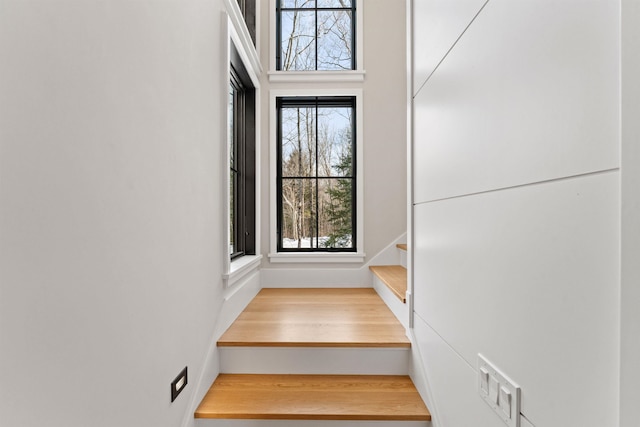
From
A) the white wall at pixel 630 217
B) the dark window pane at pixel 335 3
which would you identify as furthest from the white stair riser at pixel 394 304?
the dark window pane at pixel 335 3

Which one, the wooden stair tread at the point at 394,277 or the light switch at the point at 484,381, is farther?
the wooden stair tread at the point at 394,277

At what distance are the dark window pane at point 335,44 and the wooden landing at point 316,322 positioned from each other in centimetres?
193

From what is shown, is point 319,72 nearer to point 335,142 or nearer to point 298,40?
point 298,40

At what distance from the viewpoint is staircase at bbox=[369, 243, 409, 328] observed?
70.8 inches

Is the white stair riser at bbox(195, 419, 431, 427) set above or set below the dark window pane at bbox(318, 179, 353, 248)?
below

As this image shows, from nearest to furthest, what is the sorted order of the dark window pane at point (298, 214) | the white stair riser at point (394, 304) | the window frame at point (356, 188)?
the white stair riser at point (394, 304), the window frame at point (356, 188), the dark window pane at point (298, 214)

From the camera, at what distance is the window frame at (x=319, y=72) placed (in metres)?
2.82

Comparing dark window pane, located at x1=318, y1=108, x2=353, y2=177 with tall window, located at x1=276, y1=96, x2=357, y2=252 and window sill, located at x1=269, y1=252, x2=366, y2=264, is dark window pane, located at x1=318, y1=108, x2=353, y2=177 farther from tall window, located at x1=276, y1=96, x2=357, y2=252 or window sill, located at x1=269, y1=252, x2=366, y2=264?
window sill, located at x1=269, y1=252, x2=366, y2=264

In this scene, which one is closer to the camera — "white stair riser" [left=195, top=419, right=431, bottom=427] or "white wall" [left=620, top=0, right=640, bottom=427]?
Answer: "white wall" [left=620, top=0, right=640, bottom=427]

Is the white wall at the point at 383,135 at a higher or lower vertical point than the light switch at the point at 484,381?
higher

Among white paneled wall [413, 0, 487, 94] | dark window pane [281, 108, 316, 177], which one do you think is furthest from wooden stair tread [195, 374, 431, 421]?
dark window pane [281, 108, 316, 177]

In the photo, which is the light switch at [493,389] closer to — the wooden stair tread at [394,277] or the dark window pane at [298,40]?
the wooden stair tread at [394,277]

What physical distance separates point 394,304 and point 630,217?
64.6 inches

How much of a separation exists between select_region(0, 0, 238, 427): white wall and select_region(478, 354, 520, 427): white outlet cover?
922mm
